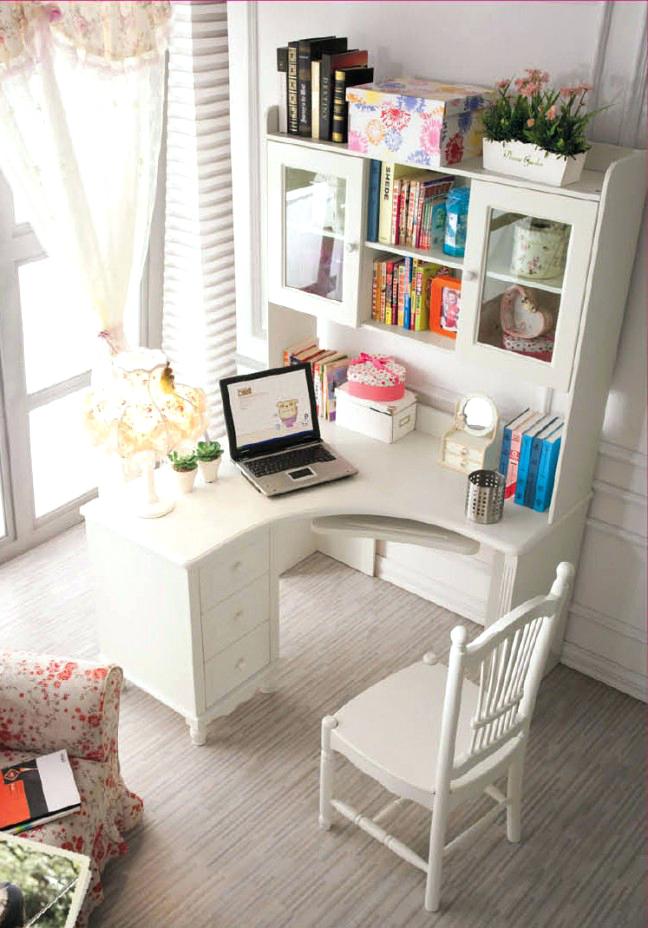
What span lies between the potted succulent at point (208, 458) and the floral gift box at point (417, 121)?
0.97 metres

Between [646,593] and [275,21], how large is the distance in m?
2.17

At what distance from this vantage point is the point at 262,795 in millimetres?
2920

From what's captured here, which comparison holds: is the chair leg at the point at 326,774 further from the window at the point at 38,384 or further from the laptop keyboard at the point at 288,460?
the window at the point at 38,384

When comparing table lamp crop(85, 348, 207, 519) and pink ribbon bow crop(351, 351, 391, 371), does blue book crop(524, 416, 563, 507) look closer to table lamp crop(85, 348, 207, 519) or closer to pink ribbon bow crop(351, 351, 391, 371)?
pink ribbon bow crop(351, 351, 391, 371)

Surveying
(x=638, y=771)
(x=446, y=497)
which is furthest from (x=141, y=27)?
(x=638, y=771)

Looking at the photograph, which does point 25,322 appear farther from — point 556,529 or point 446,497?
point 556,529

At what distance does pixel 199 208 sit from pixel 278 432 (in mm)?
930

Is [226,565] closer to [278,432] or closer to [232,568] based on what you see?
[232,568]

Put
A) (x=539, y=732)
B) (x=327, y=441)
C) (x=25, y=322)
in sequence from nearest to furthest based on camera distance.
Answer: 1. (x=539, y=732)
2. (x=327, y=441)
3. (x=25, y=322)

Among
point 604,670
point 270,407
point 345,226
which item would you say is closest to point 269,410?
point 270,407

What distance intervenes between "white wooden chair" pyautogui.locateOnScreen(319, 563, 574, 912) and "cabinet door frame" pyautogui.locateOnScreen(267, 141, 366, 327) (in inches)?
44.8

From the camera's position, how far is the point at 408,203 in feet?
9.57

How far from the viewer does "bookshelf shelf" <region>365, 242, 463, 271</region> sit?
287 cm

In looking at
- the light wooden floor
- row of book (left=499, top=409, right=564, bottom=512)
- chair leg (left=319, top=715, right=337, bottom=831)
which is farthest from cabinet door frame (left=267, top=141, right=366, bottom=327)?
chair leg (left=319, top=715, right=337, bottom=831)
